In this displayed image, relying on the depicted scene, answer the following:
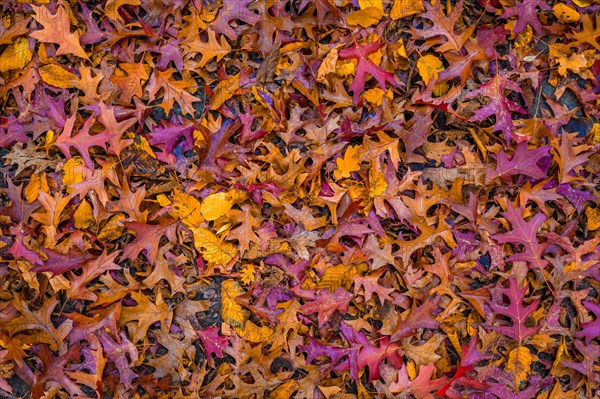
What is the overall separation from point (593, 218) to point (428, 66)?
0.89 meters

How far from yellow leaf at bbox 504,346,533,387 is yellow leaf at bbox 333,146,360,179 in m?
0.94

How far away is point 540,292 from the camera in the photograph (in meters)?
1.91

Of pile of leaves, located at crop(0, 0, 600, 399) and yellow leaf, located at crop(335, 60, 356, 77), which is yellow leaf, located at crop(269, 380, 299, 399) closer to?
pile of leaves, located at crop(0, 0, 600, 399)

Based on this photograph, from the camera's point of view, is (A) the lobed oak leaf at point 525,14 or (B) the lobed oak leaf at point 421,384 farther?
(A) the lobed oak leaf at point 525,14

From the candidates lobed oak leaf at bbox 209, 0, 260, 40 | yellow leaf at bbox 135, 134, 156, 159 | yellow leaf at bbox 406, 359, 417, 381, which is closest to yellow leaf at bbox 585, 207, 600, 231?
yellow leaf at bbox 406, 359, 417, 381

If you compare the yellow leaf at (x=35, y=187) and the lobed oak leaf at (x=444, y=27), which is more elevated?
the lobed oak leaf at (x=444, y=27)

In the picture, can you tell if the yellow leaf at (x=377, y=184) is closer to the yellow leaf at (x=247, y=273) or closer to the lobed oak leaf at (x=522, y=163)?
the lobed oak leaf at (x=522, y=163)

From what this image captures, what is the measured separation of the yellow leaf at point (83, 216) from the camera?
1830 millimetres

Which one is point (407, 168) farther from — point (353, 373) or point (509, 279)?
point (353, 373)

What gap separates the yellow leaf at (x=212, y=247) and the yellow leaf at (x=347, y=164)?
50cm

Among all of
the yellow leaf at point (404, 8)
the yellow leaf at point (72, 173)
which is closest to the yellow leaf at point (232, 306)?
the yellow leaf at point (72, 173)

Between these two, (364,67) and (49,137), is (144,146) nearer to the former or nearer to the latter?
(49,137)

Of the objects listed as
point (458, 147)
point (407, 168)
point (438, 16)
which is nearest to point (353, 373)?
point (407, 168)

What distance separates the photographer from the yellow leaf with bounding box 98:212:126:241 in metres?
1.84
